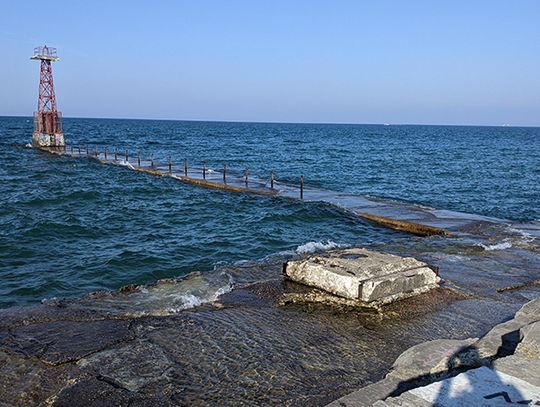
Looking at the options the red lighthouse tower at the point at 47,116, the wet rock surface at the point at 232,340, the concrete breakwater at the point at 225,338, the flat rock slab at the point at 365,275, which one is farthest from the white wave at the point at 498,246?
the red lighthouse tower at the point at 47,116

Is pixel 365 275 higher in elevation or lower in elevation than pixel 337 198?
higher

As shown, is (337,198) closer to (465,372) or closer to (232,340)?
(232,340)

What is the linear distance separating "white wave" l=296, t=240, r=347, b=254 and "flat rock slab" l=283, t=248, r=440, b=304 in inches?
193

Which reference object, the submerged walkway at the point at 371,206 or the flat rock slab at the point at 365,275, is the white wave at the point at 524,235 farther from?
the flat rock slab at the point at 365,275

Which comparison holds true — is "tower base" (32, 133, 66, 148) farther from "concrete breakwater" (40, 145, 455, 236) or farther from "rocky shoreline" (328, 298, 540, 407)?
"rocky shoreline" (328, 298, 540, 407)

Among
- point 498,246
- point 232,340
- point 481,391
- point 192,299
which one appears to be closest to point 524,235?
point 498,246

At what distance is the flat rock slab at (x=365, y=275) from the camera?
30.0 ft

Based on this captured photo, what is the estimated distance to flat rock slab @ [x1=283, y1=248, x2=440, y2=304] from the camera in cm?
914

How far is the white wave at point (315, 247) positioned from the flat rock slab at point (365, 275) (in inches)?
193

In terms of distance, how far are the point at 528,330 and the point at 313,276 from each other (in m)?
4.58

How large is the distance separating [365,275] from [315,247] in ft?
22.9

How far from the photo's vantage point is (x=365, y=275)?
30.8ft

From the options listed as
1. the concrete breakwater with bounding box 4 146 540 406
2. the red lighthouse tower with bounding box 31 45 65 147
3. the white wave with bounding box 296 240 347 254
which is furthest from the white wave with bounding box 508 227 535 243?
the red lighthouse tower with bounding box 31 45 65 147

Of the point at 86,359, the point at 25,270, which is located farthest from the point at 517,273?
the point at 25,270
